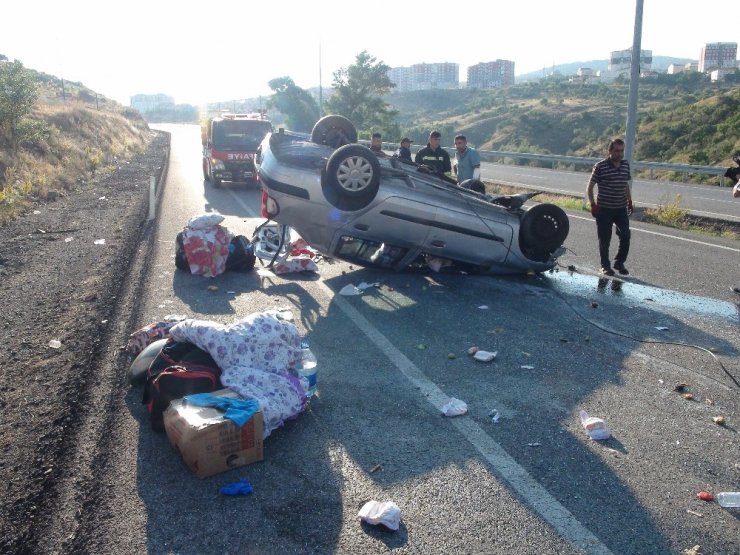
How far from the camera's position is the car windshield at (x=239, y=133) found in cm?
1969

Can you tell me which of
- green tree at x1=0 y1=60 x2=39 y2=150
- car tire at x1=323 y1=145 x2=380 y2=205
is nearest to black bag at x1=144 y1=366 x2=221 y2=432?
car tire at x1=323 y1=145 x2=380 y2=205

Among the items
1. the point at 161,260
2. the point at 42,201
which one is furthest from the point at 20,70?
the point at 161,260

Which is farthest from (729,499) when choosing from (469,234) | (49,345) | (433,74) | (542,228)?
(433,74)

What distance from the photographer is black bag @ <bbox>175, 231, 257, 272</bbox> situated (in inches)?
342

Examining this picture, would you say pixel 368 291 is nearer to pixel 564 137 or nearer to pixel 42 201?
pixel 42 201

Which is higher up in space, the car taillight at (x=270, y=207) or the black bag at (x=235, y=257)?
the car taillight at (x=270, y=207)

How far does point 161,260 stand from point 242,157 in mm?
10094

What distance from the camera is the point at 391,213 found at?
25.8ft

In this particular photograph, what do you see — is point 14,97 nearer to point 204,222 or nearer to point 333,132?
point 204,222

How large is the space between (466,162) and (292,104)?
44.1m

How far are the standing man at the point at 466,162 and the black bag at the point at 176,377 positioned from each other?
7.16 meters

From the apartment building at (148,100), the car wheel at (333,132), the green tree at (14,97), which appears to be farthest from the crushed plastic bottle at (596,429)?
the apartment building at (148,100)

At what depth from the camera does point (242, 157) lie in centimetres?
1905

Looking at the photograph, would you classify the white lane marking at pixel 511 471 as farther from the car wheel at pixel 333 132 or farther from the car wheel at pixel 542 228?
the car wheel at pixel 333 132
